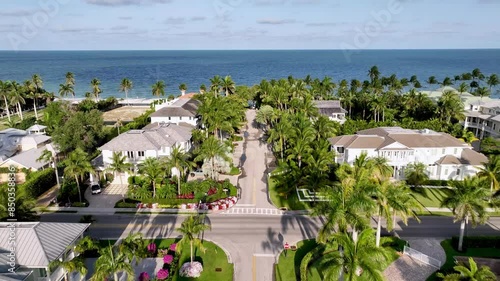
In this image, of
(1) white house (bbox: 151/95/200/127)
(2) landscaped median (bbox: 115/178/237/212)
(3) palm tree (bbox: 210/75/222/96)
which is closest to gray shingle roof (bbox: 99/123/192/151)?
(2) landscaped median (bbox: 115/178/237/212)

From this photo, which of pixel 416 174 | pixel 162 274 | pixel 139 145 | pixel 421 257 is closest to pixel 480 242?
pixel 421 257

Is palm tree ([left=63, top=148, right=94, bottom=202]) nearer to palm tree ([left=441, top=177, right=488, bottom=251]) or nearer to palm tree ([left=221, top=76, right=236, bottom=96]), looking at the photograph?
palm tree ([left=441, top=177, right=488, bottom=251])

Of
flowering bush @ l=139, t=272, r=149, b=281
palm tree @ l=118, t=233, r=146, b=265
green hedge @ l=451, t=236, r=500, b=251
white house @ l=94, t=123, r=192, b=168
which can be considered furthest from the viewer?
white house @ l=94, t=123, r=192, b=168

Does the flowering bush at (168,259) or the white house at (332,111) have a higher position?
the white house at (332,111)

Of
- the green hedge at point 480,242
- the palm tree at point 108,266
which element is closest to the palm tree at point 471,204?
the green hedge at point 480,242

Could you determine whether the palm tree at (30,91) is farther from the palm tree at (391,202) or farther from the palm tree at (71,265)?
the palm tree at (391,202)
